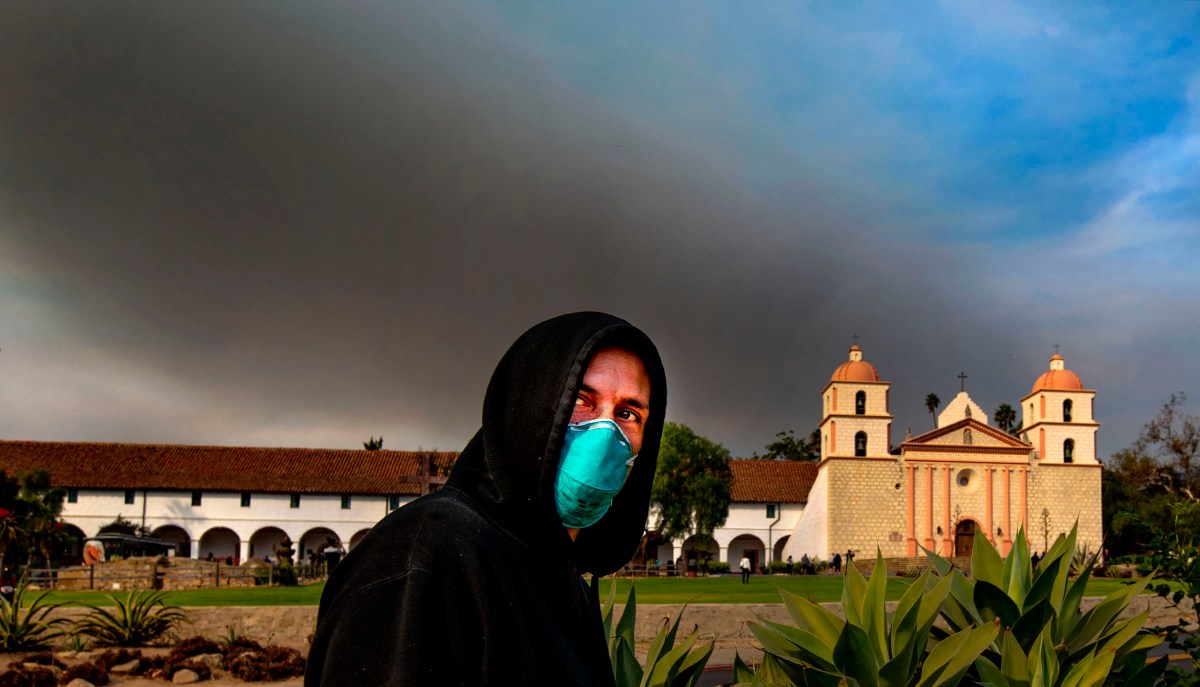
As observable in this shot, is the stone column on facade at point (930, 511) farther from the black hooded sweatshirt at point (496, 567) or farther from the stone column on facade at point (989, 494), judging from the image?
the black hooded sweatshirt at point (496, 567)

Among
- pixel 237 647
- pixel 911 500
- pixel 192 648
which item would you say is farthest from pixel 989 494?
pixel 192 648

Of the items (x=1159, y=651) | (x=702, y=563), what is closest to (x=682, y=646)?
(x=1159, y=651)

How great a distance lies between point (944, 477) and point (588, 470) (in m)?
57.3

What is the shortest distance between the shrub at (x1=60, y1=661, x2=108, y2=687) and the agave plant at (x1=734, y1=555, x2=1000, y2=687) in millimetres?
8205

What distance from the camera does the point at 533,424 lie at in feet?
5.02

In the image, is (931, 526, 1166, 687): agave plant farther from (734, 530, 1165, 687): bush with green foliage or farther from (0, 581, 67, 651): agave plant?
(0, 581, 67, 651): agave plant

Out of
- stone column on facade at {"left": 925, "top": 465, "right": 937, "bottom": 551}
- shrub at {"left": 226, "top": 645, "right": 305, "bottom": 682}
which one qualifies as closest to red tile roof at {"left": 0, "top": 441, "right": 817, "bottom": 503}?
stone column on facade at {"left": 925, "top": 465, "right": 937, "bottom": 551}

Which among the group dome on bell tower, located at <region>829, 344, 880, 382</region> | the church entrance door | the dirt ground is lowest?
the church entrance door

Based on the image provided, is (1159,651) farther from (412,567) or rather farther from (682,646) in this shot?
(412,567)

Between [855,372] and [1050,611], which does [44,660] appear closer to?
[1050,611]

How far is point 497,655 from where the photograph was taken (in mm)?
1366

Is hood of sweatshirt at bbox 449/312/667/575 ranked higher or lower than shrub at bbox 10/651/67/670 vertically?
higher

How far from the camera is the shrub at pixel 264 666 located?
32.9ft

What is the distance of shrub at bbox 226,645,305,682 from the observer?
1002cm
